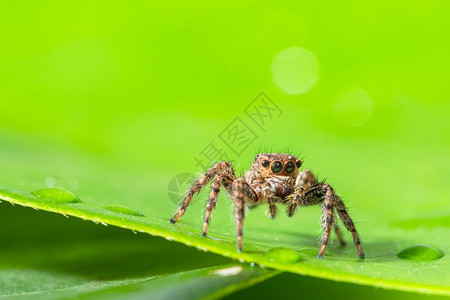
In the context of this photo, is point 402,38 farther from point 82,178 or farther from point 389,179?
point 82,178

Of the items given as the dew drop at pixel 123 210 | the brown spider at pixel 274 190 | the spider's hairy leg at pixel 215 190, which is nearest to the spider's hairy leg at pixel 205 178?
the brown spider at pixel 274 190

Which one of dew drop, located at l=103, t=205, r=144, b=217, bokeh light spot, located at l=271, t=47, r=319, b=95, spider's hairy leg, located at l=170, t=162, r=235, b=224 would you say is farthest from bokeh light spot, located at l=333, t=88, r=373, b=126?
dew drop, located at l=103, t=205, r=144, b=217

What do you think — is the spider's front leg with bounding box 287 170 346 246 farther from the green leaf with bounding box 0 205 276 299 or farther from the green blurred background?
the green blurred background

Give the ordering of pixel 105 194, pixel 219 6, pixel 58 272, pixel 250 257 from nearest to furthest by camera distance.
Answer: pixel 250 257 < pixel 58 272 < pixel 105 194 < pixel 219 6

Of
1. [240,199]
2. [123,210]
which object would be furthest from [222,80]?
[123,210]

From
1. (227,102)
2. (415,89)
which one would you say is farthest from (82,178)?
(415,89)

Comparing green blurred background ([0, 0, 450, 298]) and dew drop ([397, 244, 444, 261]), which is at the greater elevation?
green blurred background ([0, 0, 450, 298])
